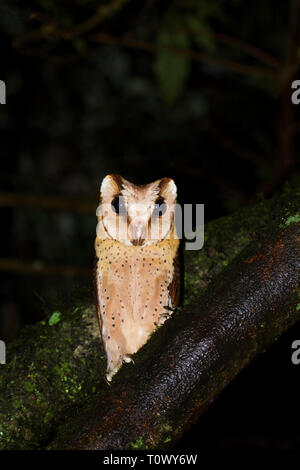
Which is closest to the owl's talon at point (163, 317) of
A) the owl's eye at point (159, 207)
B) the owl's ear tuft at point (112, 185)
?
the owl's eye at point (159, 207)

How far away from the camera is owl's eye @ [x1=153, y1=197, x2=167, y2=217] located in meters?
1.73

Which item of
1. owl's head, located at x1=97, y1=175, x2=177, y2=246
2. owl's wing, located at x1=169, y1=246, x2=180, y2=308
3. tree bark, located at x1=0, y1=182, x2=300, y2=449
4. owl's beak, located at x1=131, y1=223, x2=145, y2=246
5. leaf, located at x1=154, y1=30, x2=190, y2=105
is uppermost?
leaf, located at x1=154, y1=30, x2=190, y2=105

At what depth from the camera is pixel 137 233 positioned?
1.72 meters

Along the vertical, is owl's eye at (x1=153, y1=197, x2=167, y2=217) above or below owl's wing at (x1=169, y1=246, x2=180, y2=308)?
above

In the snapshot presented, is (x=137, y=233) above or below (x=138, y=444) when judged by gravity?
above

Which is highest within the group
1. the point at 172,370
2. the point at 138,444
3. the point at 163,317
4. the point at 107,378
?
the point at 163,317

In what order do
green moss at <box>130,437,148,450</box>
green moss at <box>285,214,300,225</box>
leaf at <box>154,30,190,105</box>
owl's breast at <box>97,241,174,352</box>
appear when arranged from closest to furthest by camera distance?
green moss at <box>130,437,148,450</box>, green moss at <box>285,214,300,225</box>, owl's breast at <box>97,241,174,352</box>, leaf at <box>154,30,190,105</box>

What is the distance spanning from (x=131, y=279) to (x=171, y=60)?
163 cm

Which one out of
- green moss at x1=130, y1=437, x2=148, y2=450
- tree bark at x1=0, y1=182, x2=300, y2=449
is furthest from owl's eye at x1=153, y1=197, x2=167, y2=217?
green moss at x1=130, y1=437, x2=148, y2=450

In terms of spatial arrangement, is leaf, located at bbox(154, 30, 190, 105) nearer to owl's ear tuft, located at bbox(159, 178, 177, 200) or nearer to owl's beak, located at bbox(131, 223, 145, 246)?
owl's ear tuft, located at bbox(159, 178, 177, 200)

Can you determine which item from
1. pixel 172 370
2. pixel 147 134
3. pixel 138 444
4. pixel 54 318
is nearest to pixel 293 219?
pixel 172 370

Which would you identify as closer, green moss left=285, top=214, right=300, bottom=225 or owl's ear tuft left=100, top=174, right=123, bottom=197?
green moss left=285, top=214, right=300, bottom=225

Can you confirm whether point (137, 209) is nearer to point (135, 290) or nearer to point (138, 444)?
point (135, 290)

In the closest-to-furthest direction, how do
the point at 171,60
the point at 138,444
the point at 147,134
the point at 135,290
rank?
1. the point at 138,444
2. the point at 135,290
3. the point at 171,60
4. the point at 147,134
